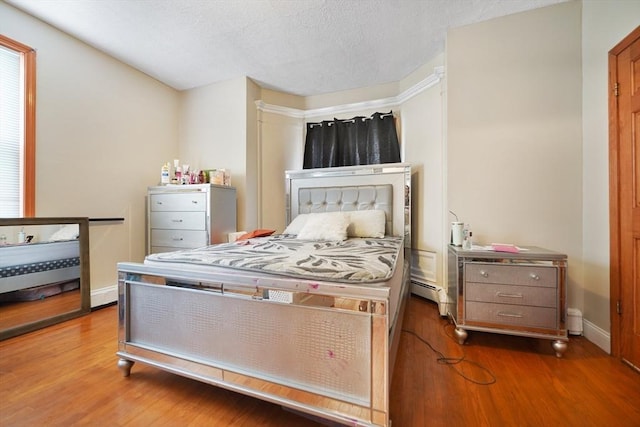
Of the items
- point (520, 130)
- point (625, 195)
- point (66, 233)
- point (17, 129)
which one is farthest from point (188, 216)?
point (625, 195)

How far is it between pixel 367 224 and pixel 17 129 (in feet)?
10.4

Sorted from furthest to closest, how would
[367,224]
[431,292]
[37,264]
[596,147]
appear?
[431,292] < [367,224] < [37,264] < [596,147]

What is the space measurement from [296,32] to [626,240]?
2.96 meters

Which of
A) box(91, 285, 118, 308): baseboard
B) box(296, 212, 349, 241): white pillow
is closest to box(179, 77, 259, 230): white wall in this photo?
box(296, 212, 349, 241): white pillow

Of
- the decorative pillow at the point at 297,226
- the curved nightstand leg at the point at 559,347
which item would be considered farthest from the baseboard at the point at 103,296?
the curved nightstand leg at the point at 559,347

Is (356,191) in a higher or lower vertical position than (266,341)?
higher

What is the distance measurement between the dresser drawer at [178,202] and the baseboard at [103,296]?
94 cm

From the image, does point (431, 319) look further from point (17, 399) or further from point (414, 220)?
point (17, 399)

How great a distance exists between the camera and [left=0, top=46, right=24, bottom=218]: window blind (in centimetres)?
206

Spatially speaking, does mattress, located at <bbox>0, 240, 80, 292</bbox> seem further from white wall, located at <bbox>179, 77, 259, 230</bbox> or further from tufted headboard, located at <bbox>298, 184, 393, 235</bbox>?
tufted headboard, located at <bbox>298, 184, 393, 235</bbox>

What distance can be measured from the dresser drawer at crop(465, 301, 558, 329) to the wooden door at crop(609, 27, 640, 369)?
40 cm

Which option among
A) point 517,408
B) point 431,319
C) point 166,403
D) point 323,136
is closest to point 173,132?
point 323,136

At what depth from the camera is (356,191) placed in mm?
2965

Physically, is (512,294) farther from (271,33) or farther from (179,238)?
(179,238)
